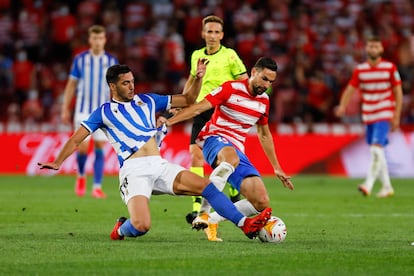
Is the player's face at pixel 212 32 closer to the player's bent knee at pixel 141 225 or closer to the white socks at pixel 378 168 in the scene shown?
the player's bent knee at pixel 141 225

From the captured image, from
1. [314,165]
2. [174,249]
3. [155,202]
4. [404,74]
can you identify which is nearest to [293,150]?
[314,165]

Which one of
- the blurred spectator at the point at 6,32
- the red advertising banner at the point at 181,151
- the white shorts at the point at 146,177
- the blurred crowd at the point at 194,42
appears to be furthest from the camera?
the blurred spectator at the point at 6,32

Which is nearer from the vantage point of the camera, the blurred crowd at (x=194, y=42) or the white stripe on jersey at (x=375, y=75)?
the white stripe on jersey at (x=375, y=75)

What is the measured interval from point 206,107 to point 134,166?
846 mm

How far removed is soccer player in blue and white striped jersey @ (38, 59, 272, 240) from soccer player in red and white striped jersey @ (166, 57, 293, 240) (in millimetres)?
234

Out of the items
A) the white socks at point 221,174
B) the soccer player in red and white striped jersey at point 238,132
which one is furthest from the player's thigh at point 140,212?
the white socks at point 221,174

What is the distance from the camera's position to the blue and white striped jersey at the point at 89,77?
1518 centimetres

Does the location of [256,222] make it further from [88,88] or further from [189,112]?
[88,88]

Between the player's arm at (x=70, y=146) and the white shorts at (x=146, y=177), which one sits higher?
the player's arm at (x=70, y=146)

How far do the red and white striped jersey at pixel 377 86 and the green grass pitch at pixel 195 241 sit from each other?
131cm

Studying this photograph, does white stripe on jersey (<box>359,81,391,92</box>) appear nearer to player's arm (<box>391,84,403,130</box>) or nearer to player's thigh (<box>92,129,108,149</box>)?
player's arm (<box>391,84,403,130</box>)

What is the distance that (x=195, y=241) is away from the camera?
927 cm

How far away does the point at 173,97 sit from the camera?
31.5 feet

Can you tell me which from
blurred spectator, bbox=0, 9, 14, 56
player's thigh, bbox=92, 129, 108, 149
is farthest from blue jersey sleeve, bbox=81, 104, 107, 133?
blurred spectator, bbox=0, 9, 14, 56
